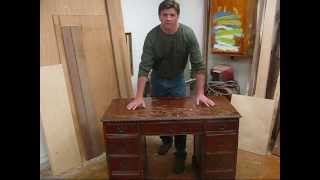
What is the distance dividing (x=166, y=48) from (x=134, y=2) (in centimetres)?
105

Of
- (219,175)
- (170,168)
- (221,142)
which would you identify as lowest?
(170,168)

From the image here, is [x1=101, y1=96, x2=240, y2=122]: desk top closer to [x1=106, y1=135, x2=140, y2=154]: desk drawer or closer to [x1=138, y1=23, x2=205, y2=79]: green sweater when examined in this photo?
[x1=106, y1=135, x2=140, y2=154]: desk drawer

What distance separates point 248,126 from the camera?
2744 millimetres

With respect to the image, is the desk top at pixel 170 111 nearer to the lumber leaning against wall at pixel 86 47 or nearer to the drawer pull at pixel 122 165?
the drawer pull at pixel 122 165

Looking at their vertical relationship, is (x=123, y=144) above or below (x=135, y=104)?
below

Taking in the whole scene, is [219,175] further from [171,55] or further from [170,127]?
[171,55]

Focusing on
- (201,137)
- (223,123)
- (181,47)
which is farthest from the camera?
(181,47)

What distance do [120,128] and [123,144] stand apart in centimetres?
12

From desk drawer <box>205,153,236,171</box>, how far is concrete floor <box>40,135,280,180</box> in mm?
273

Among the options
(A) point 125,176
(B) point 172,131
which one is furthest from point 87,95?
(B) point 172,131

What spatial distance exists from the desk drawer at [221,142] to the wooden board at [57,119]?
3.78ft

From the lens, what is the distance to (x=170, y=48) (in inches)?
Result: 91.4
